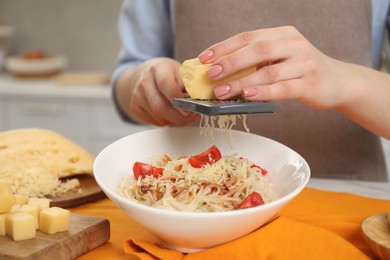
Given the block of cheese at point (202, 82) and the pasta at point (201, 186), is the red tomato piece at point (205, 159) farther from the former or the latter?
the block of cheese at point (202, 82)

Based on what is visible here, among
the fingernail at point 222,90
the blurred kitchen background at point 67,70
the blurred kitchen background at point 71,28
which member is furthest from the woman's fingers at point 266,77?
the blurred kitchen background at point 71,28

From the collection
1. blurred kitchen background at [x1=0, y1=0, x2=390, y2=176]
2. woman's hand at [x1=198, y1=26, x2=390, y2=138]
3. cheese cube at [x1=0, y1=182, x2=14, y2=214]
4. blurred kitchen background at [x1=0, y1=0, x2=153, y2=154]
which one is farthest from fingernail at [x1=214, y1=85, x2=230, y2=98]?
blurred kitchen background at [x1=0, y1=0, x2=153, y2=154]

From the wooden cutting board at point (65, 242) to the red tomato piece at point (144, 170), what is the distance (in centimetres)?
10

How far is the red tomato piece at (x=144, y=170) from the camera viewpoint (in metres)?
0.95

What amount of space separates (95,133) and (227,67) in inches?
79.2

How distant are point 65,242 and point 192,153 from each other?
0.34 m

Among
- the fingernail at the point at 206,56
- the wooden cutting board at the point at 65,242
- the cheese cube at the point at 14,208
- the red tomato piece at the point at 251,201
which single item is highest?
the fingernail at the point at 206,56

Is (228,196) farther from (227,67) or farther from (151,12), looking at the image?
(151,12)

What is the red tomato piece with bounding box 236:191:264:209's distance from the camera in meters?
0.82

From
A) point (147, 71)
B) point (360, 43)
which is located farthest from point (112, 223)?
point (360, 43)

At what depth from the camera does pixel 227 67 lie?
34.9 inches

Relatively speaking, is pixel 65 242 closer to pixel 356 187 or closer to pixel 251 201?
pixel 251 201

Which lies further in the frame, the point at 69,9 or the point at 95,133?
the point at 69,9

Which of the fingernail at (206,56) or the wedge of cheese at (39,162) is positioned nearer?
the fingernail at (206,56)
